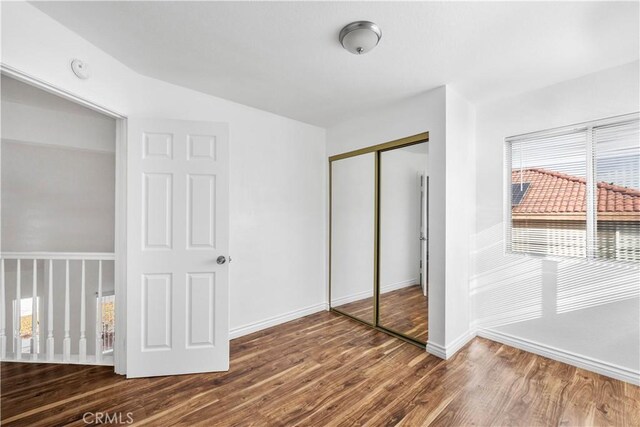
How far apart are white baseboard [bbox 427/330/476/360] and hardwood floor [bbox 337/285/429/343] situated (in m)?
0.12

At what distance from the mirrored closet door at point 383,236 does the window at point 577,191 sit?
93 centimetres

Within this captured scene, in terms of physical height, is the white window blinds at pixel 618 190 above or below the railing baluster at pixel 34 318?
above

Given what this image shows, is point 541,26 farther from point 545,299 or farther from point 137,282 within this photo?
point 137,282

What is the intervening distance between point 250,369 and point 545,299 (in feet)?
9.01

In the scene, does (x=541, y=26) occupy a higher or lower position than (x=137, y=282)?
higher

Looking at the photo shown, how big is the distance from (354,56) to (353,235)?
6.76 ft

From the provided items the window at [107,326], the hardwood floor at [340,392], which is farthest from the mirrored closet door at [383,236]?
the window at [107,326]

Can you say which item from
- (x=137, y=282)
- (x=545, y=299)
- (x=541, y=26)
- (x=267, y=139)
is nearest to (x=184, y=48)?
(x=267, y=139)

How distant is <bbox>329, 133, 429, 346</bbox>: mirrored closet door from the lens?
296 cm

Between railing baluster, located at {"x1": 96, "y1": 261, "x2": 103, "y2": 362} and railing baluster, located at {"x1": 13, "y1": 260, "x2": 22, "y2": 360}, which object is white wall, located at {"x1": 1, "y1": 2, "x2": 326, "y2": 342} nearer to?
railing baluster, located at {"x1": 96, "y1": 261, "x2": 103, "y2": 362}

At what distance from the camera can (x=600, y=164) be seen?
2.34m

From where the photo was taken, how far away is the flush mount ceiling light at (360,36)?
1742 millimetres

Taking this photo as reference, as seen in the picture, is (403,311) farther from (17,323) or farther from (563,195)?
(17,323)

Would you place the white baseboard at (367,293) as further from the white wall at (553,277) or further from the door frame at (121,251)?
the door frame at (121,251)
